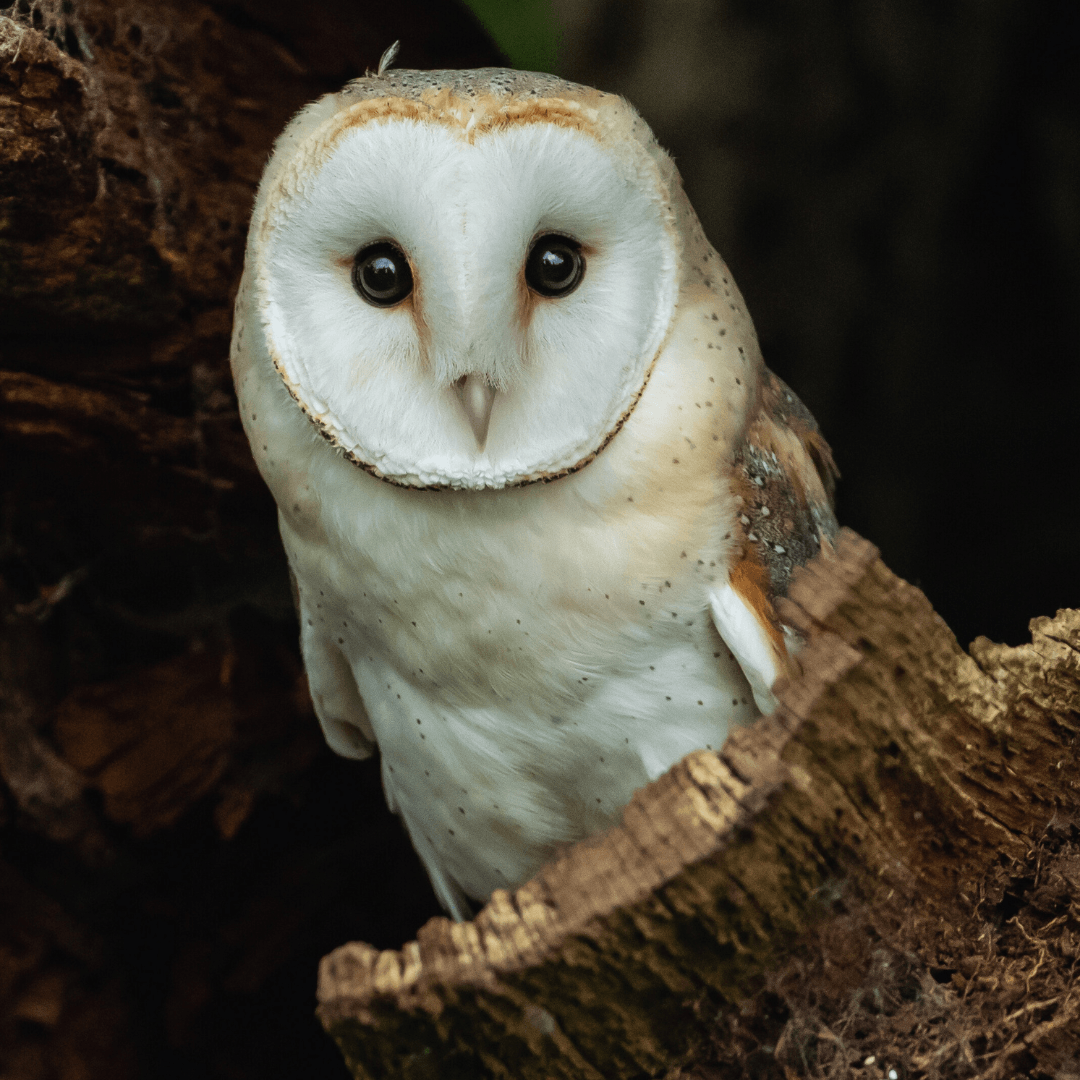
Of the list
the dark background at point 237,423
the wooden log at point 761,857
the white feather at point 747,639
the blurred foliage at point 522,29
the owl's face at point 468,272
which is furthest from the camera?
the dark background at point 237,423

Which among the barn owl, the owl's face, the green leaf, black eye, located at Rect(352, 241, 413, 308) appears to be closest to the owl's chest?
the barn owl

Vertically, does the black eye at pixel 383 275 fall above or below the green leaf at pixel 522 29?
below

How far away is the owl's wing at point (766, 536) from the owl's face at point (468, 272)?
20cm

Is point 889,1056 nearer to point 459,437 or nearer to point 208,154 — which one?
point 459,437

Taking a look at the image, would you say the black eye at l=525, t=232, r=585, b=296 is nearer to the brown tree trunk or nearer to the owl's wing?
the owl's wing

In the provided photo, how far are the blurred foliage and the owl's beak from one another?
0.59 metres

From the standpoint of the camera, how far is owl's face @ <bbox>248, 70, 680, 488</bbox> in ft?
2.96

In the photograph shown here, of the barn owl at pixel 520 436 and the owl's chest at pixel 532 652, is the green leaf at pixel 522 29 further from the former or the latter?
the owl's chest at pixel 532 652

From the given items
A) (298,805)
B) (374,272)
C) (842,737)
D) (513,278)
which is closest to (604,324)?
(513,278)

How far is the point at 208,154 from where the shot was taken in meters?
1.50

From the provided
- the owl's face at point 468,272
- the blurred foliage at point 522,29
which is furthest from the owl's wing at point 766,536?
the blurred foliage at point 522,29

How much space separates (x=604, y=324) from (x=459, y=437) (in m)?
Result: 0.18

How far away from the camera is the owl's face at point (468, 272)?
903mm

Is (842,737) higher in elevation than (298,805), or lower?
lower
